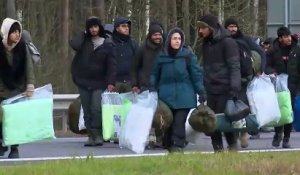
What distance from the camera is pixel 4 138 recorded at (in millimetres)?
13961

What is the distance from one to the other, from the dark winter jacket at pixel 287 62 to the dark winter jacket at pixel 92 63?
2.75m

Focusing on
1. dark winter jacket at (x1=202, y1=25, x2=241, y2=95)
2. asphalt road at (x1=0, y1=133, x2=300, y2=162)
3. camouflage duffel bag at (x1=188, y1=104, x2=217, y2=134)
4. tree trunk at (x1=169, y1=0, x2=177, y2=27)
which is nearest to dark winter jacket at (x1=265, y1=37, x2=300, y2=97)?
asphalt road at (x1=0, y1=133, x2=300, y2=162)

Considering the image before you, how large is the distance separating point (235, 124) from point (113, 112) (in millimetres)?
2292

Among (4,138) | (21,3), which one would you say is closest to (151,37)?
(4,138)

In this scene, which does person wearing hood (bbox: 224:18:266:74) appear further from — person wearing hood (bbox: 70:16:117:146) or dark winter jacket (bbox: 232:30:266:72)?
person wearing hood (bbox: 70:16:117:146)

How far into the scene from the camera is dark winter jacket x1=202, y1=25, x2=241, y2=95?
46.4 ft

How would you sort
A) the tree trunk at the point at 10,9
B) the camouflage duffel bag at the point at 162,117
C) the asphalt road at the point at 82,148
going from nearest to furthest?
1. the camouflage duffel bag at the point at 162,117
2. the asphalt road at the point at 82,148
3. the tree trunk at the point at 10,9

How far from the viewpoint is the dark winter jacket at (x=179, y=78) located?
14125mm

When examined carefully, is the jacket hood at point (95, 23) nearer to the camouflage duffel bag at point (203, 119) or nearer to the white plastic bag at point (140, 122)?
the white plastic bag at point (140, 122)

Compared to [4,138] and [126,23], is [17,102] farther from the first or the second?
[126,23]

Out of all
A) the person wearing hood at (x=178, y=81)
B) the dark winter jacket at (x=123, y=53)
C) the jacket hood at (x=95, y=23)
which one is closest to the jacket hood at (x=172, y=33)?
the person wearing hood at (x=178, y=81)

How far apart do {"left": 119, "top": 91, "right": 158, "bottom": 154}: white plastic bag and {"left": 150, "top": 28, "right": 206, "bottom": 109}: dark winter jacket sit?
0.18 m

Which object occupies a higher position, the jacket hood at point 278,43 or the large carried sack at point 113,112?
the jacket hood at point 278,43

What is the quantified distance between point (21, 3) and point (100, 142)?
20.4 metres
